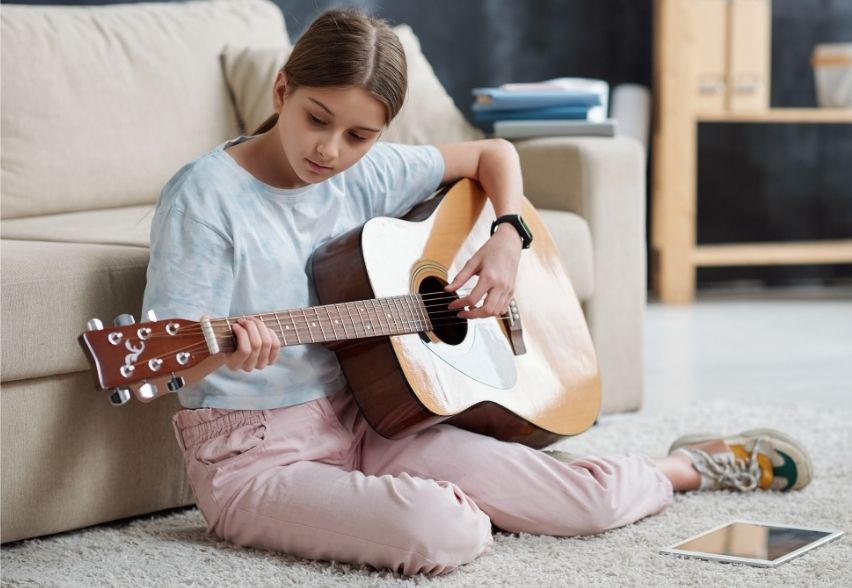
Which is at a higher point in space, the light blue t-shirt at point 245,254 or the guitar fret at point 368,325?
the light blue t-shirt at point 245,254

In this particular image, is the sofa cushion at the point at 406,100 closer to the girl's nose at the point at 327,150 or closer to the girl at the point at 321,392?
the girl at the point at 321,392

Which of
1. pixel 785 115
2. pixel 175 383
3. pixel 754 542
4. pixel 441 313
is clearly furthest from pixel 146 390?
pixel 785 115

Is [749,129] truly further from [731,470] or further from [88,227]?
[88,227]

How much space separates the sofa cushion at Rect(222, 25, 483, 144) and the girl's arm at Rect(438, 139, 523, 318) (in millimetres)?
680

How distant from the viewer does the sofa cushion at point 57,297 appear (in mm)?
1520

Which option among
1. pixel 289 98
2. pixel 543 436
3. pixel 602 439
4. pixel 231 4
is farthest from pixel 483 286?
pixel 231 4

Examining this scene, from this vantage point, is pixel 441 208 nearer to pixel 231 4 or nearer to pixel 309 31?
pixel 309 31

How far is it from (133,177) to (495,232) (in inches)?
37.4

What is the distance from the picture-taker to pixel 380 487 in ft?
4.70

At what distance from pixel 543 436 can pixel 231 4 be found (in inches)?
58.2

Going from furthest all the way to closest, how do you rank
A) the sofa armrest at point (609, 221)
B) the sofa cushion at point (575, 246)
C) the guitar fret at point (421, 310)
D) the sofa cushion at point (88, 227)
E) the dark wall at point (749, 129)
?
the dark wall at point (749, 129) → the sofa armrest at point (609, 221) → the sofa cushion at point (575, 246) → the sofa cushion at point (88, 227) → the guitar fret at point (421, 310)

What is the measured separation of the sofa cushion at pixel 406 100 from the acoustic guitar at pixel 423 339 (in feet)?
2.44

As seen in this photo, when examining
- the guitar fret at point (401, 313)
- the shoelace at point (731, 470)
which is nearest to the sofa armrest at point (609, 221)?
the shoelace at point (731, 470)

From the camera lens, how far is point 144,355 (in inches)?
46.8
